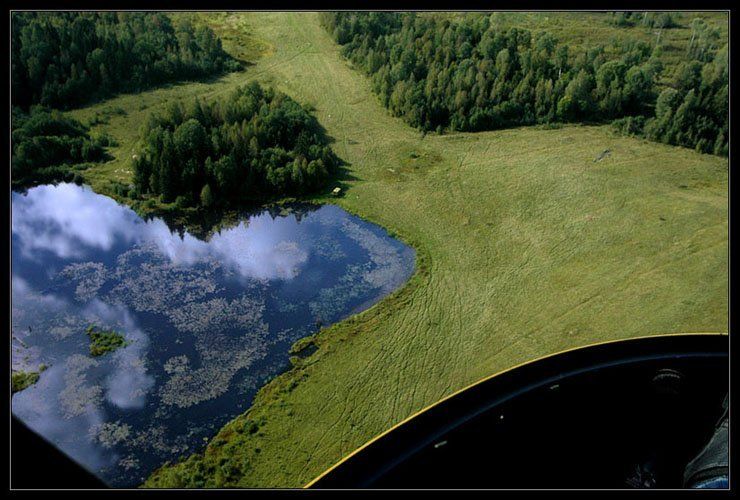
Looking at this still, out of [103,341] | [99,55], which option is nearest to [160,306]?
[103,341]

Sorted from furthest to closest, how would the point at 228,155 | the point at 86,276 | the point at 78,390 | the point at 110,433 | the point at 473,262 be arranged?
the point at 228,155, the point at 473,262, the point at 86,276, the point at 78,390, the point at 110,433

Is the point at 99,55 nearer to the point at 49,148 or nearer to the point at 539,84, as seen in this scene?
the point at 49,148

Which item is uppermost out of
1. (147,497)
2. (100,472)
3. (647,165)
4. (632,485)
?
(147,497)

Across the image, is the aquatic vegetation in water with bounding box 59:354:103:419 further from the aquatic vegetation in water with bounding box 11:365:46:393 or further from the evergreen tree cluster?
the evergreen tree cluster

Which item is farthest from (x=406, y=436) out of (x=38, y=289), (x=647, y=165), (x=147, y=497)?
(x=647, y=165)

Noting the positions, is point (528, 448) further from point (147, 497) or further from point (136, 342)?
point (136, 342)

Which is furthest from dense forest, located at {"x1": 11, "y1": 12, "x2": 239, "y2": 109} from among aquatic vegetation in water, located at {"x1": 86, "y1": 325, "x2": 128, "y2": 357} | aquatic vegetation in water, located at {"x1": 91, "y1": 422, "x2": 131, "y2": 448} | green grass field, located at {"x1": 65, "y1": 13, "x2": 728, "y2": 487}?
aquatic vegetation in water, located at {"x1": 91, "y1": 422, "x2": 131, "y2": 448}
